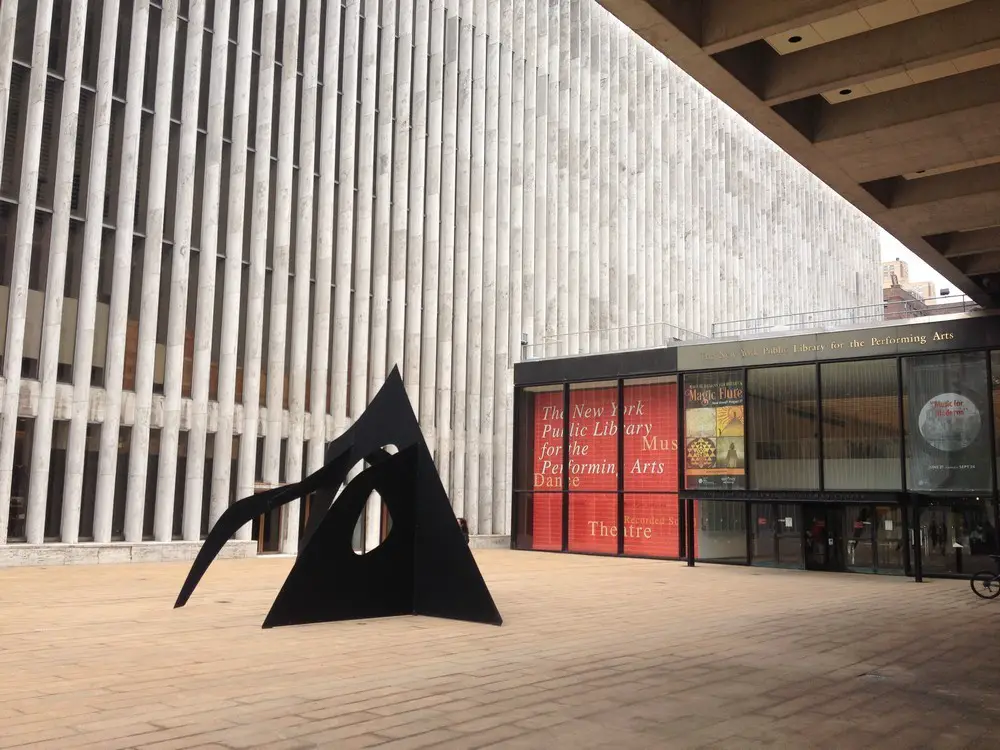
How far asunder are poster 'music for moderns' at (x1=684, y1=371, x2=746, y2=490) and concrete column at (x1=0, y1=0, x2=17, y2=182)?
20416 mm

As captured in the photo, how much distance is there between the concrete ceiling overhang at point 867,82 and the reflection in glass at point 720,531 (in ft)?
40.8

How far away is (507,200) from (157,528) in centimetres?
2027

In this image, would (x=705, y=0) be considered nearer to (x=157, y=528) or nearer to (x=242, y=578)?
(x=242, y=578)

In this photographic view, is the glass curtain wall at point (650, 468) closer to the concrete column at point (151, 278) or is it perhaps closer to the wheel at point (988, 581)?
the wheel at point (988, 581)

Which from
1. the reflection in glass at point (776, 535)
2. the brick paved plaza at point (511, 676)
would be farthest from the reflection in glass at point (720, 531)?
the brick paved plaza at point (511, 676)

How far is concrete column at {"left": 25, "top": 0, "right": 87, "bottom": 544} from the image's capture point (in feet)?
73.2

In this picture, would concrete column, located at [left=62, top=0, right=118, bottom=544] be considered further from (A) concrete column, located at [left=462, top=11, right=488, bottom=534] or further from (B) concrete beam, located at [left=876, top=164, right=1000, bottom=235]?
(B) concrete beam, located at [left=876, top=164, right=1000, bottom=235]

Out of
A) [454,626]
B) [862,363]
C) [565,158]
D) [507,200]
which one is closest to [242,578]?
[454,626]

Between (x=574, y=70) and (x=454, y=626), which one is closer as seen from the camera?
(x=454, y=626)

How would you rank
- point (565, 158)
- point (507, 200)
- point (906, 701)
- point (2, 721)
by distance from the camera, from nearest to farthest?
1. point (2, 721)
2. point (906, 701)
3. point (507, 200)
4. point (565, 158)

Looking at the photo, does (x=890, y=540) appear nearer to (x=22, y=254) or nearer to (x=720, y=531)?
(x=720, y=531)

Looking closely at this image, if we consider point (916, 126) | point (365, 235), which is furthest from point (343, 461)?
point (365, 235)

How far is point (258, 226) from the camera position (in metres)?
28.1

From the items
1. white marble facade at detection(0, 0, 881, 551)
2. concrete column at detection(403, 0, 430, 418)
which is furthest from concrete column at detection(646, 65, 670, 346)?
concrete column at detection(403, 0, 430, 418)
